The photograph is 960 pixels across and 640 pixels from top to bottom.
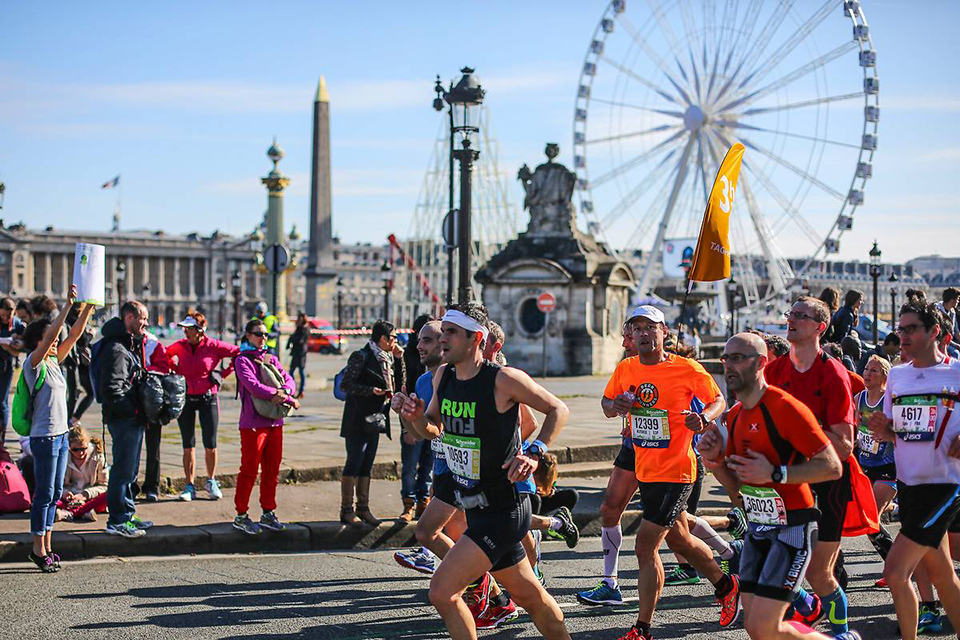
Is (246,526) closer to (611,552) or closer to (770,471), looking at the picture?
(611,552)

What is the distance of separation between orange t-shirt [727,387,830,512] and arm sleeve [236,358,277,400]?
197 inches

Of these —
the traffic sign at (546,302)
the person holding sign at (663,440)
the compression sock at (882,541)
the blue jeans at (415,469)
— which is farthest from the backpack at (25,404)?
the traffic sign at (546,302)

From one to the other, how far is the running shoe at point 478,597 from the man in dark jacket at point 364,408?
107 inches

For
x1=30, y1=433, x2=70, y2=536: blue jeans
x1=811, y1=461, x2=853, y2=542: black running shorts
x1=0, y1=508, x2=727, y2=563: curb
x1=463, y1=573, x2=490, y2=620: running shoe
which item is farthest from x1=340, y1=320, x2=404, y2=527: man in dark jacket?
x1=811, y1=461, x2=853, y2=542: black running shorts


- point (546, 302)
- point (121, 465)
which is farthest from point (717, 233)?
point (546, 302)

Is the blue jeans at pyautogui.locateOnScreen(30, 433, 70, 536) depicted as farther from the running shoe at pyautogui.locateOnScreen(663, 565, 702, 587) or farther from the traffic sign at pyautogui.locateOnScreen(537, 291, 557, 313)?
the traffic sign at pyautogui.locateOnScreen(537, 291, 557, 313)

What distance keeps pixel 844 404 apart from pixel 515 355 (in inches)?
1127

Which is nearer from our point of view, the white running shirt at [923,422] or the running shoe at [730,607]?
the white running shirt at [923,422]

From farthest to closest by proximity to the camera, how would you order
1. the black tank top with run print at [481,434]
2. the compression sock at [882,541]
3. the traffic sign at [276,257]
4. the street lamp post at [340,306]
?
1. the street lamp post at [340,306]
2. the traffic sign at [276,257]
3. the compression sock at [882,541]
4. the black tank top with run print at [481,434]

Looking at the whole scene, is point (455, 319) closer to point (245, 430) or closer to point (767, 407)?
point (767, 407)

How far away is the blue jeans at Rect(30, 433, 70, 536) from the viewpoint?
8.02 meters

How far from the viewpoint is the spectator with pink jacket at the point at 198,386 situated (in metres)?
10.9

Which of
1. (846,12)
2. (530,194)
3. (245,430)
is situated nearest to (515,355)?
(530,194)

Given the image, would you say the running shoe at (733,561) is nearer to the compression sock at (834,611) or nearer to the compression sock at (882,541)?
the compression sock at (882,541)
